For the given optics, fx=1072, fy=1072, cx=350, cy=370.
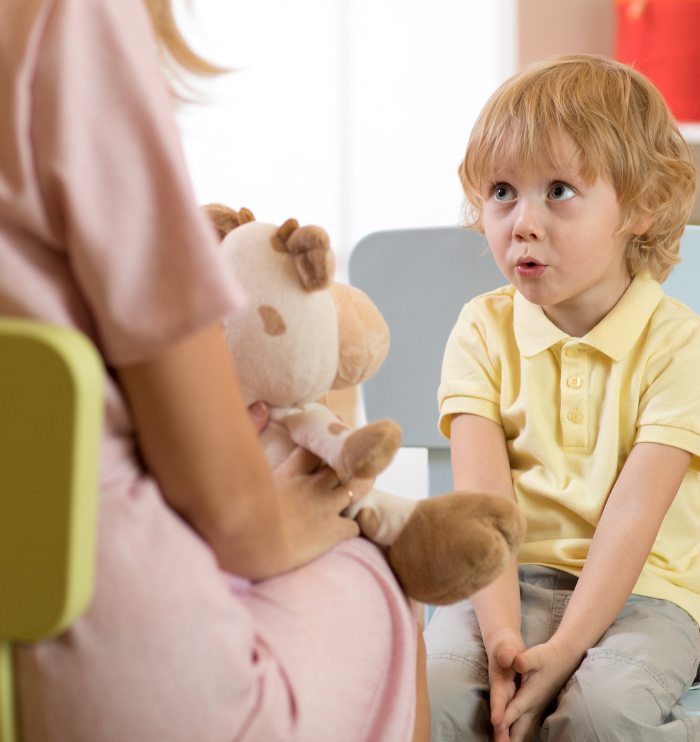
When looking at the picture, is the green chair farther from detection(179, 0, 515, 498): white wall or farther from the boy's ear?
detection(179, 0, 515, 498): white wall

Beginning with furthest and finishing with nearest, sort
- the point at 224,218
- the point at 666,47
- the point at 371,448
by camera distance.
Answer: the point at 666,47
the point at 224,218
the point at 371,448

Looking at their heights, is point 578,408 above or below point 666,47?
below

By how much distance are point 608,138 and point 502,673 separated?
51 cm

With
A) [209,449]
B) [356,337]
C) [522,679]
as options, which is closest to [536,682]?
[522,679]

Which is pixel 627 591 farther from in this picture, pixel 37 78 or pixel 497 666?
pixel 37 78

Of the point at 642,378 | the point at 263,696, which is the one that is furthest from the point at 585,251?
the point at 263,696

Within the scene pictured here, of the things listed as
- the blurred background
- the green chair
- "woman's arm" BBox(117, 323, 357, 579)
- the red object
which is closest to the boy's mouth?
"woman's arm" BBox(117, 323, 357, 579)

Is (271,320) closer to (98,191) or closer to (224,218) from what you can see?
(224,218)

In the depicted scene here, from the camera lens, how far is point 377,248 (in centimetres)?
Result: 131

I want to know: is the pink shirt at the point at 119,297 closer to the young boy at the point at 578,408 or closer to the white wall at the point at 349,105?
the young boy at the point at 578,408

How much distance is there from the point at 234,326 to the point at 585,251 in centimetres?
46

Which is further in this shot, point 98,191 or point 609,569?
point 609,569

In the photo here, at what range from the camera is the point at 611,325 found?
1.06m

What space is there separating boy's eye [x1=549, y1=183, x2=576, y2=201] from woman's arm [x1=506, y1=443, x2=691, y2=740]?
0.25 m
